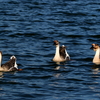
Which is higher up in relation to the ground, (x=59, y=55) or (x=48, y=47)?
(x=48, y=47)

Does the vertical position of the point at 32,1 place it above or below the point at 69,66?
above

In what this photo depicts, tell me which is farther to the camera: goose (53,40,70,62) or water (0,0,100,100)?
goose (53,40,70,62)

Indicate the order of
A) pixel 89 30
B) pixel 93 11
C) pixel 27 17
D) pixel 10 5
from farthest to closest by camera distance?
pixel 10 5 → pixel 93 11 → pixel 27 17 → pixel 89 30

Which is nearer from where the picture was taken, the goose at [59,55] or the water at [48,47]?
the water at [48,47]

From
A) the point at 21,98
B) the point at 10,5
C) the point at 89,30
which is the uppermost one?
the point at 10,5

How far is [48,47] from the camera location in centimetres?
3528

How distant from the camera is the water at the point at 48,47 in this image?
2341 centimetres

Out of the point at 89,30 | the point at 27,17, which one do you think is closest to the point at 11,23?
the point at 27,17

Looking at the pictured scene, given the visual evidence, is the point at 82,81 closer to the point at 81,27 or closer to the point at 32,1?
the point at 81,27

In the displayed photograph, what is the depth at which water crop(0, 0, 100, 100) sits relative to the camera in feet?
76.8

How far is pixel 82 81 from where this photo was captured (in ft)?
82.9

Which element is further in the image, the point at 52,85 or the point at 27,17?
the point at 27,17

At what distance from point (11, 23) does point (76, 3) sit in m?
19.7

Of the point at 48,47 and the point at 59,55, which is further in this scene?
the point at 48,47
